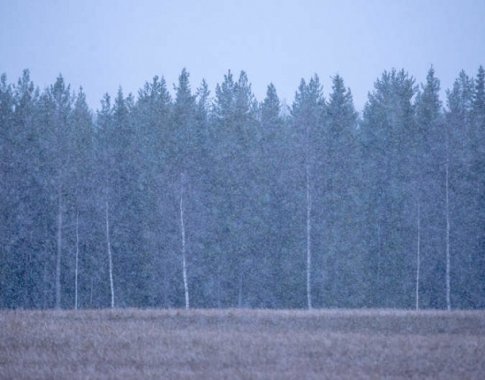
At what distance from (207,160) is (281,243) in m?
7.66

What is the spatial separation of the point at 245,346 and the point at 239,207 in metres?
25.3

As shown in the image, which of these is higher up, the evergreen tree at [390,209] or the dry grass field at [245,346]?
the evergreen tree at [390,209]

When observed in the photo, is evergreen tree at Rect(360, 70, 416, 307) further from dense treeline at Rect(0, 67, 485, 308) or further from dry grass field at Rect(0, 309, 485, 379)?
dry grass field at Rect(0, 309, 485, 379)

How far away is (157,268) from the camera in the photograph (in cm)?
3950

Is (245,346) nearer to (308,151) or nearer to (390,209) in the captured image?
(308,151)

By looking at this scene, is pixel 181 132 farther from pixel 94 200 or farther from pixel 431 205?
pixel 431 205

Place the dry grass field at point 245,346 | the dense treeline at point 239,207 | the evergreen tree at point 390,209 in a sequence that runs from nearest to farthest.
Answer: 1. the dry grass field at point 245,346
2. the dense treeline at point 239,207
3. the evergreen tree at point 390,209

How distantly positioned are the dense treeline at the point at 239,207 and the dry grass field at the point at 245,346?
51.5 feet

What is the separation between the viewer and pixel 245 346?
14852 millimetres

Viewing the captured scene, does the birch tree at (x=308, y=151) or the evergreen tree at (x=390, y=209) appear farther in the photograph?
the evergreen tree at (x=390, y=209)

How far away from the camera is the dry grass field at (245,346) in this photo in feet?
40.2

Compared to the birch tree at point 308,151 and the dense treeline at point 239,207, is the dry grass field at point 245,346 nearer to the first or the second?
the birch tree at point 308,151

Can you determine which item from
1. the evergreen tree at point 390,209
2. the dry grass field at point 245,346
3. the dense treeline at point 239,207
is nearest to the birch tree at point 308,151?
the dense treeline at point 239,207

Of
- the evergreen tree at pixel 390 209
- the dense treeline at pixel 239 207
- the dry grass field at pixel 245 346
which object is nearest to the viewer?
the dry grass field at pixel 245 346
